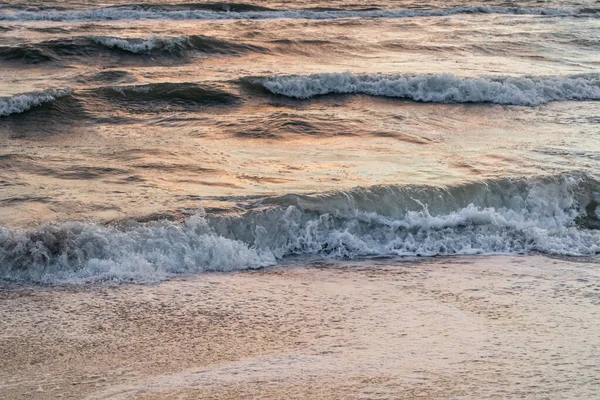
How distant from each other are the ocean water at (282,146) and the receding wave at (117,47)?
0.04 meters

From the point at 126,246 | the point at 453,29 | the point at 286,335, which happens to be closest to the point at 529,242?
the point at 286,335

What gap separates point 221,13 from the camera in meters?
22.8

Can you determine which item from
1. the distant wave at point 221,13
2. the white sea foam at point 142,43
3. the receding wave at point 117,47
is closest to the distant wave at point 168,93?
the receding wave at point 117,47

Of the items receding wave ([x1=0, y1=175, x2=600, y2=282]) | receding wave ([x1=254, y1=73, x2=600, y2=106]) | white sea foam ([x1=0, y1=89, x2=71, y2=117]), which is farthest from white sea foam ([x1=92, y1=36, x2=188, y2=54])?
receding wave ([x1=0, y1=175, x2=600, y2=282])

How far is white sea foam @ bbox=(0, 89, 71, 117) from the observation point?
11.8 metres

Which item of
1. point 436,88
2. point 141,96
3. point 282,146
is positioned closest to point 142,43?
point 141,96

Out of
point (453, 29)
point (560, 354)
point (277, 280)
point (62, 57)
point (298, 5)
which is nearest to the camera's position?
point (560, 354)

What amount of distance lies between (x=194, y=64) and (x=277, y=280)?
33.1 ft

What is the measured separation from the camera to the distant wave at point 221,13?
21.2 meters

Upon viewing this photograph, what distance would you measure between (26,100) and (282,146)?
419cm

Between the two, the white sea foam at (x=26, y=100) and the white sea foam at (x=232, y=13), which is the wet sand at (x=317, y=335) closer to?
the white sea foam at (x=26, y=100)

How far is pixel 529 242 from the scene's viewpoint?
299 inches

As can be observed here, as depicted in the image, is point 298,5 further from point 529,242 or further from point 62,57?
point 529,242

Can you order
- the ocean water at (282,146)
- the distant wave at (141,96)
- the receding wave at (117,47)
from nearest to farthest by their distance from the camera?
the ocean water at (282,146) < the distant wave at (141,96) < the receding wave at (117,47)
